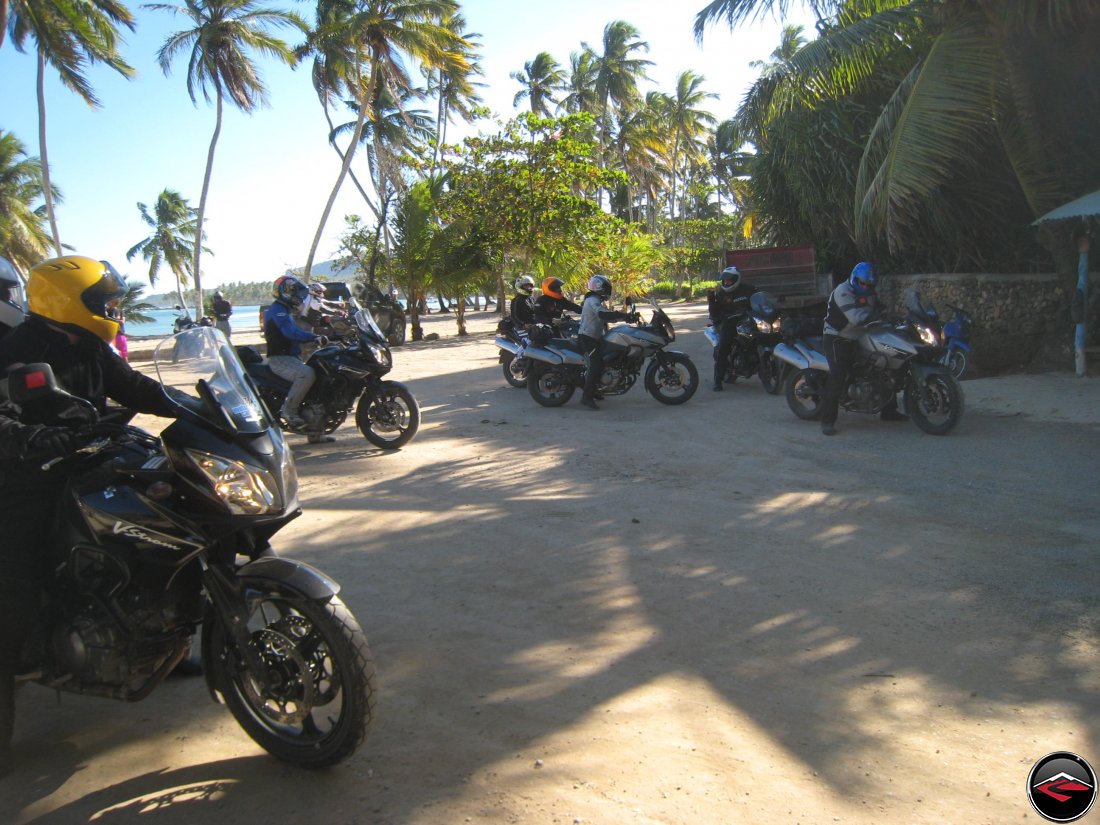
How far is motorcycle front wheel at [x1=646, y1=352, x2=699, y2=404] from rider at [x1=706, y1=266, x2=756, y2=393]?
1288 millimetres

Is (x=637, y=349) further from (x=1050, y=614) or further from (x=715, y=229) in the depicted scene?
(x=715, y=229)

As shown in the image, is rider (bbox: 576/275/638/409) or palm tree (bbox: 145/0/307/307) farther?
palm tree (bbox: 145/0/307/307)

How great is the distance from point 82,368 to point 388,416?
537cm

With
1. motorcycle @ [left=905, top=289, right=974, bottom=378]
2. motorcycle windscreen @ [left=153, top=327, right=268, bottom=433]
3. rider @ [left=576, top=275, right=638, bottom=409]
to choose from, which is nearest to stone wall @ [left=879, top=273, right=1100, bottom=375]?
motorcycle @ [left=905, top=289, right=974, bottom=378]

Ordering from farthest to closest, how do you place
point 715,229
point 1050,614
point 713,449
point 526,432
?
point 715,229
point 526,432
point 713,449
point 1050,614

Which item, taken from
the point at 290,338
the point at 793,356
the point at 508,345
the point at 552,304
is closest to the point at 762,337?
the point at 793,356

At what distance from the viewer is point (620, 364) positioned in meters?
10.5

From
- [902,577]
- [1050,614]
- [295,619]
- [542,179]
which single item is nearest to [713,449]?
[902,577]

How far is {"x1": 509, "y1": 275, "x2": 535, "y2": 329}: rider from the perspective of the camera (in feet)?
40.4

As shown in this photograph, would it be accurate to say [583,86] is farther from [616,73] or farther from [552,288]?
[552,288]

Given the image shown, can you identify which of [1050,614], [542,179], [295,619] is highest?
[542,179]

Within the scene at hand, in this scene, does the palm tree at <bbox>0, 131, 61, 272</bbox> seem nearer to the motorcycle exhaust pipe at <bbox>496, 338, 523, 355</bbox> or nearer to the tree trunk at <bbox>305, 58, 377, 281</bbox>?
the tree trunk at <bbox>305, 58, 377, 281</bbox>

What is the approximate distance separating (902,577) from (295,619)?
10.4 ft

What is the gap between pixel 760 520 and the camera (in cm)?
564
